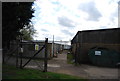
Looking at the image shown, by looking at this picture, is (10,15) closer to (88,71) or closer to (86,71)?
(86,71)

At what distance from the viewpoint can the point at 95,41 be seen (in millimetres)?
19375

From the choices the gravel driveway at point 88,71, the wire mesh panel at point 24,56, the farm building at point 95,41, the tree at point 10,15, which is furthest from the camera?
the farm building at point 95,41

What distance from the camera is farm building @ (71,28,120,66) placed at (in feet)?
59.1

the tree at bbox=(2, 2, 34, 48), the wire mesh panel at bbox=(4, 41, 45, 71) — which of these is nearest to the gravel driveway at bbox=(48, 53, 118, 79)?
the wire mesh panel at bbox=(4, 41, 45, 71)

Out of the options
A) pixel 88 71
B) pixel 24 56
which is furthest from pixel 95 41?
pixel 24 56

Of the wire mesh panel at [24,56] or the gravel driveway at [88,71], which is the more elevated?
the wire mesh panel at [24,56]

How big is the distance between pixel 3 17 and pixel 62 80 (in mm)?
4166

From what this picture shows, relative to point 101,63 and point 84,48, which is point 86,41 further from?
point 101,63

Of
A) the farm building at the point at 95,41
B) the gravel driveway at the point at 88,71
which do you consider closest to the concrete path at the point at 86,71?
the gravel driveway at the point at 88,71

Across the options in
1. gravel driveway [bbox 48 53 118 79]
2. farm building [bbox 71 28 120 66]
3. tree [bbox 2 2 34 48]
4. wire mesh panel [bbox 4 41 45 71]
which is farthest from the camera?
farm building [bbox 71 28 120 66]

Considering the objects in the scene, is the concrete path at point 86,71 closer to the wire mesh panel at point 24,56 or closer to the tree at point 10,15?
the wire mesh panel at point 24,56

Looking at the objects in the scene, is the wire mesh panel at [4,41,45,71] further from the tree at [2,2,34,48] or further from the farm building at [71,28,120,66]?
the farm building at [71,28,120,66]

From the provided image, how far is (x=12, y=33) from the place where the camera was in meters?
7.88

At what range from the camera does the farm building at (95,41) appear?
18.0 meters
